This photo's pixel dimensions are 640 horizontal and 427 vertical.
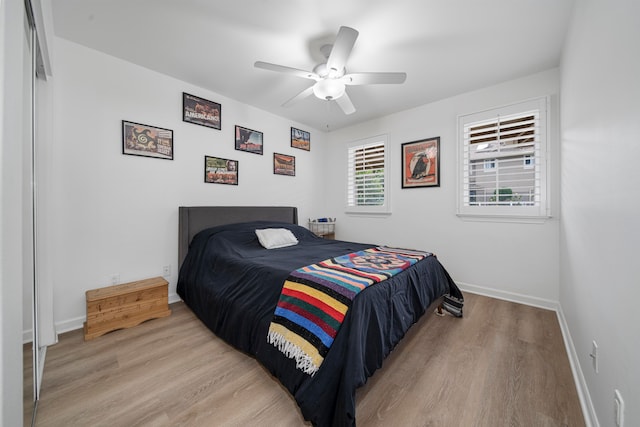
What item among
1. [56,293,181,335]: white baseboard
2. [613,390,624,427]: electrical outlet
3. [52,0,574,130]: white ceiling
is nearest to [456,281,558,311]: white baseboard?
[613,390,624,427]: electrical outlet

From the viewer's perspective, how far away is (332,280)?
Answer: 1570 mm

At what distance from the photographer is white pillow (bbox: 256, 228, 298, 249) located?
2838mm

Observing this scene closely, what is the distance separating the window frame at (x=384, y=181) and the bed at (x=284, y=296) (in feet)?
4.11

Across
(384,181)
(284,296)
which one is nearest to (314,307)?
(284,296)

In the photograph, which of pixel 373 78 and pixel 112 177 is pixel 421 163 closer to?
pixel 373 78

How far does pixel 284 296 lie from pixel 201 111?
265 centimetres

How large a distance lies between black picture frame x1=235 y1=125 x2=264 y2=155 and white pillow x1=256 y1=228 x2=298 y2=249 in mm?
1281

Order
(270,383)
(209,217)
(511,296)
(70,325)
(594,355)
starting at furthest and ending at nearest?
(209,217) → (511,296) → (70,325) → (270,383) → (594,355)

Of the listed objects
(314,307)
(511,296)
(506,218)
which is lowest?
(511,296)

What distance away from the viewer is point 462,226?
10.7ft

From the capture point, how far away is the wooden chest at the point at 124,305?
210 centimetres

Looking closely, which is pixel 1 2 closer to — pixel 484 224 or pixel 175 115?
pixel 175 115

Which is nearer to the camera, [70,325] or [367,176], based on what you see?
[70,325]

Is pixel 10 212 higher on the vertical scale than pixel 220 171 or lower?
lower
